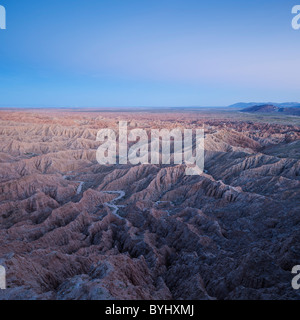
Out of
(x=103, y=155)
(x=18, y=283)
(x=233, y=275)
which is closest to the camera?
(x=18, y=283)

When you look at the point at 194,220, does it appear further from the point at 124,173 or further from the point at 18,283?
the point at 124,173

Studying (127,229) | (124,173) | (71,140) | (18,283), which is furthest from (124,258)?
(71,140)

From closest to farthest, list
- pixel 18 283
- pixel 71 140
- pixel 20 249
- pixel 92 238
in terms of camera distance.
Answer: pixel 18 283
pixel 20 249
pixel 92 238
pixel 71 140

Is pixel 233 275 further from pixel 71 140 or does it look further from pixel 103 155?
pixel 71 140

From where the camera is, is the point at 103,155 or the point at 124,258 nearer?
the point at 124,258
